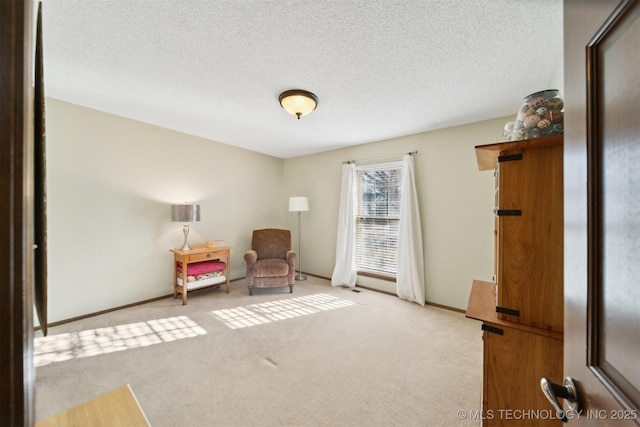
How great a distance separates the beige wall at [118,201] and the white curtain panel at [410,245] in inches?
116

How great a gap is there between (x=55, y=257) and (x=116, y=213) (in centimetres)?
72

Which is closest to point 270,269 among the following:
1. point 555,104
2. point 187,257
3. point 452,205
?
point 187,257

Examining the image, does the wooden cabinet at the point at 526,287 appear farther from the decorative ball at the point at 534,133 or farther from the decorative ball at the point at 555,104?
the decorative ball at the point at 555,104

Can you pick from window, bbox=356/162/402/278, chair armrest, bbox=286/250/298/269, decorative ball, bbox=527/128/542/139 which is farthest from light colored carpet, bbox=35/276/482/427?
decorative ball, bbox=527/128/542/139

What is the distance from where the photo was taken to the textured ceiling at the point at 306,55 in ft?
4.69

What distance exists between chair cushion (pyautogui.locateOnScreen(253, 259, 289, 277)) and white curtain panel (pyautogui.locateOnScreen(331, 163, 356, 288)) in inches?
36.3

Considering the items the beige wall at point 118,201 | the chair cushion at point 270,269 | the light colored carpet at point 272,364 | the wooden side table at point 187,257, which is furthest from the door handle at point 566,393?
the beige wall at point 118,201

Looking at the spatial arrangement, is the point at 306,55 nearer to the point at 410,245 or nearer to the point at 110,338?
the point at 410,245

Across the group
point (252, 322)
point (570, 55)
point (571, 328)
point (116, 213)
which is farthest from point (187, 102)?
point (571, 328)

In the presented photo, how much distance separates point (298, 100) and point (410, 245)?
2426 mm

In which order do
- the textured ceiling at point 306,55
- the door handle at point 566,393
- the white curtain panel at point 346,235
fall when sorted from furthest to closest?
the white curtain panel at point 346,235
the textured ceiling at point 306,55
the door handle at point 566,393

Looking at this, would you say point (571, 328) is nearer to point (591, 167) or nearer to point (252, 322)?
point (591, 167)

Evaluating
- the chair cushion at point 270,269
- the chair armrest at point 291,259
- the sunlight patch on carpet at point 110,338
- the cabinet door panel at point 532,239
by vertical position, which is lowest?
the sunlight patch on carpet at point 110,338

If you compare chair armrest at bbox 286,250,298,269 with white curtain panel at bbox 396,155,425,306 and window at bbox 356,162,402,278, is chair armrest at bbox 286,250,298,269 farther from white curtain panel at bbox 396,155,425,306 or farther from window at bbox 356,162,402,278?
white curtain panel at bbox 396,155,425,306
